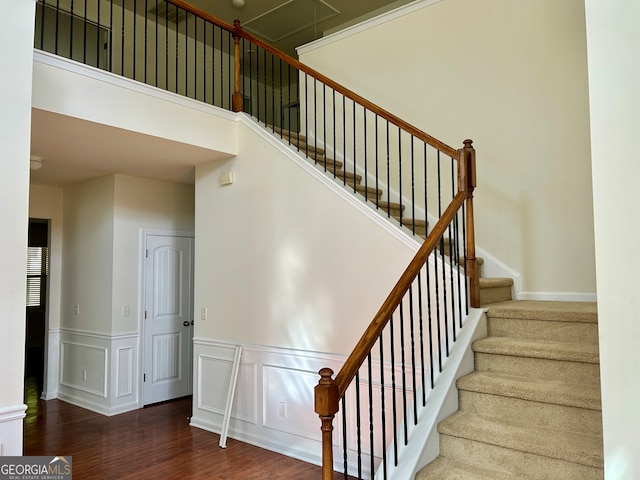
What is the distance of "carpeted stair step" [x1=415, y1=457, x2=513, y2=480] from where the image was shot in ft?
7.14

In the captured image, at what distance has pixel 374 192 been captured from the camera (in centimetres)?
447

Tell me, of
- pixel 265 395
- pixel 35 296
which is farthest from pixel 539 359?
pixel 35 296

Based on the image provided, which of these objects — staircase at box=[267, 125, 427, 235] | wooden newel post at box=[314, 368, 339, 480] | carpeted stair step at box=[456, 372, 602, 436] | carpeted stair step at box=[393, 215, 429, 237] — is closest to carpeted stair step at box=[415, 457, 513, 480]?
carpeted stair step at box=[456, 372, 602, 436]

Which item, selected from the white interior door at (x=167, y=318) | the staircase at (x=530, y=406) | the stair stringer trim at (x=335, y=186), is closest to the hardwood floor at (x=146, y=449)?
the white interior door at (x=167, y=318)

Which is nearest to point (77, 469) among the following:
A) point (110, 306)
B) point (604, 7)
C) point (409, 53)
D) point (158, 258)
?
point (110, 306)

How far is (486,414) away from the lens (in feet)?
8.25

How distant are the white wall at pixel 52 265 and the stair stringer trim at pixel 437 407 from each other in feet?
15.5

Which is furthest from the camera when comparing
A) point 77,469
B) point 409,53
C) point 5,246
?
point 409,53

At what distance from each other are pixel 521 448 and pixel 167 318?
4.43 meters

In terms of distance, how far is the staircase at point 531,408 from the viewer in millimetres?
2156

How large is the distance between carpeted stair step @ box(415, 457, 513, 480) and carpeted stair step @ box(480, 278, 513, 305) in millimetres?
1207

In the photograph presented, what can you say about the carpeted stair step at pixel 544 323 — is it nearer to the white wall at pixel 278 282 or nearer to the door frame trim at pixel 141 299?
the white wall at pixel 278 282

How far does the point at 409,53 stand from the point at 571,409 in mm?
3596

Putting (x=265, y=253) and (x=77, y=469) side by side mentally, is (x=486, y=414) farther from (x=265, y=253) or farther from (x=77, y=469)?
(x=77, y=469)
